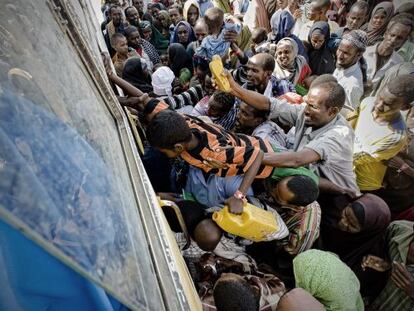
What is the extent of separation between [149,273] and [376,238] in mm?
1815

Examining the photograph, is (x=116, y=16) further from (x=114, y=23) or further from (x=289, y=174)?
(x=289, y=174)

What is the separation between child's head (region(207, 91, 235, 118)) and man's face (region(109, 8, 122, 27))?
2791 millimetres

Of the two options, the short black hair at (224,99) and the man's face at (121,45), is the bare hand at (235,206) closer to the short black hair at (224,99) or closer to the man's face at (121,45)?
the short black hair at (224,99)

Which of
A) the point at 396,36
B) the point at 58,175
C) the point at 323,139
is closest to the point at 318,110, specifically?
the point at 323,139

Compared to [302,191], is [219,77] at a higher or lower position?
higher

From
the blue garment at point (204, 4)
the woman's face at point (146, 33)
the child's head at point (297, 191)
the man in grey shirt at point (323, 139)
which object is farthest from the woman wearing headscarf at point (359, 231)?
the blue garment at point (204, 4)

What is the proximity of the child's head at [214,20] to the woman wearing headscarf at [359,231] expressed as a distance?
2.43m

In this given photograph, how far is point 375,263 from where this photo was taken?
189 centimetres

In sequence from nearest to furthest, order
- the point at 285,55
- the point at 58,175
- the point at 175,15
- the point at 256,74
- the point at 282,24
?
1. the point at 58,175
2. the point at 256,74
3. the point at 285,55
4. the point at 282,24
5. the point at 175,15

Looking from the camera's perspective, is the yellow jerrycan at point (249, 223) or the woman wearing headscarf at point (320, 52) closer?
the yellow jerrycan at point (249, 223)

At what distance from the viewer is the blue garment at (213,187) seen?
1.64m

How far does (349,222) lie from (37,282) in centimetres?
170

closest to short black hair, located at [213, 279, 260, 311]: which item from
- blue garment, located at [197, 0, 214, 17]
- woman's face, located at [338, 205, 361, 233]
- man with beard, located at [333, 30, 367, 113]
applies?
woman's face, located at [338, 205, 361, 233]

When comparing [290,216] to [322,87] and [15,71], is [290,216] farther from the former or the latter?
[15,71]
